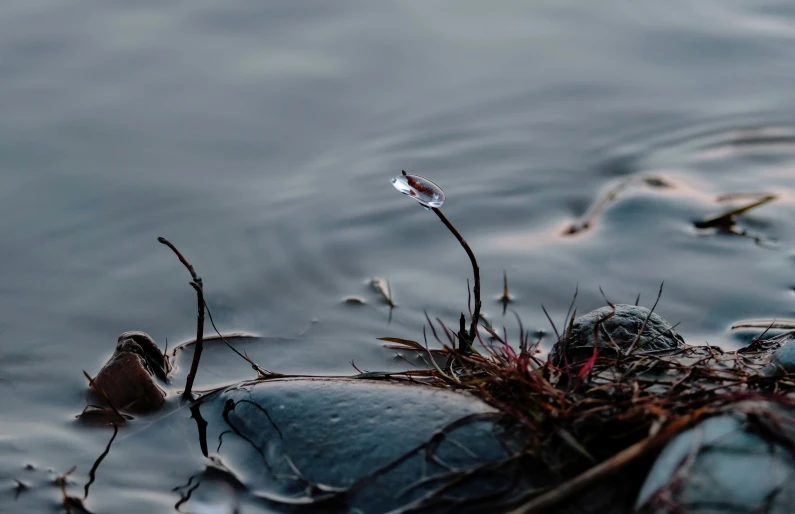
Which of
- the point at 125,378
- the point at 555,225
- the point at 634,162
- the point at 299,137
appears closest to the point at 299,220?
the point at 299,137

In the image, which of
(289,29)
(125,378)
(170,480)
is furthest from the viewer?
(289,29)

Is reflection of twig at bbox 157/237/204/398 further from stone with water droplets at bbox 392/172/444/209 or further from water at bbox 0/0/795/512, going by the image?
stone with water droplets at bbox 392/172/444/209

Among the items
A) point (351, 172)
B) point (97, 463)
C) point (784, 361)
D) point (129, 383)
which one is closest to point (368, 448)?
point (97, 463)

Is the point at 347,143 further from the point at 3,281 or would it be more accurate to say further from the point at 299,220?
the point at 3,281

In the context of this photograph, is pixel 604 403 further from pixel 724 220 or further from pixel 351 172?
pixel 351 172

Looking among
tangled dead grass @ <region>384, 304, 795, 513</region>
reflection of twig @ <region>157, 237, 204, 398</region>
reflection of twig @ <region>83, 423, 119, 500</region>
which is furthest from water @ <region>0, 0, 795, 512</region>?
tangled dead grass @ <region>384, 304, 795, 513</region>
